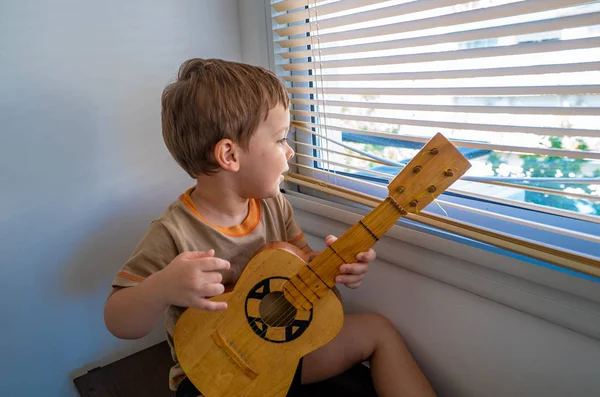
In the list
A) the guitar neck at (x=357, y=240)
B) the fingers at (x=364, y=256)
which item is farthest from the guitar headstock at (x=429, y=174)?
the fingers at (x=364, y=256)

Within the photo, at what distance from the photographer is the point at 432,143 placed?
0.66 meters

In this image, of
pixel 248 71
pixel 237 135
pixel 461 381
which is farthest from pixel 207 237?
pixel 461 381

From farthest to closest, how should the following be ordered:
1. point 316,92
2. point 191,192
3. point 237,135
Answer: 1. point 316,92
2. point 191,192
3. point 237,135

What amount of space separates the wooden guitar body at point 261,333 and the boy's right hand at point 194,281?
0.27 ft

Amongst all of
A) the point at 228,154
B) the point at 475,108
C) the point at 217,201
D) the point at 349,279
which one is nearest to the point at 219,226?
the point at 217,201

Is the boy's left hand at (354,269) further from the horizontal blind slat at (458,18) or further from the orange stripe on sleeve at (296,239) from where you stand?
the horizontal blind slat at (458,18)

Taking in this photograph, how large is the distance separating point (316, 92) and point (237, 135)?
32 centimetres

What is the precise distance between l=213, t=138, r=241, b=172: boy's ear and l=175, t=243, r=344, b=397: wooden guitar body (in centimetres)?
16

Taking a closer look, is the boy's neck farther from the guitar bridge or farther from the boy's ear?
the guitar bridge

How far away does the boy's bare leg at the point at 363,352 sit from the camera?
35.9 inches

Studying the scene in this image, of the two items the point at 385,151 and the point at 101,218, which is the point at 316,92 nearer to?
the point at 385,151

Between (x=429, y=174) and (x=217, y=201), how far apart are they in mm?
431

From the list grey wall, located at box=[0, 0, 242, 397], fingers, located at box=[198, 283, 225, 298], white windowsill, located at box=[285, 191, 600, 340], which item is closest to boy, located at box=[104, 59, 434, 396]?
fingers, located at box=[198, 283, 225, 298]

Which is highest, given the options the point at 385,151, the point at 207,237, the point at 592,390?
the point at 385,151
